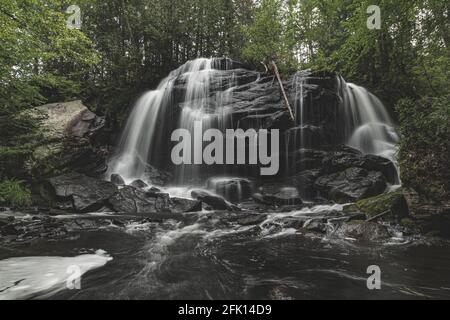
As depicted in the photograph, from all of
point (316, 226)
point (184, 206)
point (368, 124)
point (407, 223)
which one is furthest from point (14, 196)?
point (368, 124)

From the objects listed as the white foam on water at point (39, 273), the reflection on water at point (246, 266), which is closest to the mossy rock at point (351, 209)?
the reflection on water at point (246, 266)

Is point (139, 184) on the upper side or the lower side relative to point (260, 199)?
upper

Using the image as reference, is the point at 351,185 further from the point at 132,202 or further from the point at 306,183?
the point at 132,202

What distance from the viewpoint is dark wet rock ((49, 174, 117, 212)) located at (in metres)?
9.64

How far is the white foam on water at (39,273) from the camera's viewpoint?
3826 mm

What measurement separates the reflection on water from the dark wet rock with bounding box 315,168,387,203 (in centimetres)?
394

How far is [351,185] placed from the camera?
10.4 meters

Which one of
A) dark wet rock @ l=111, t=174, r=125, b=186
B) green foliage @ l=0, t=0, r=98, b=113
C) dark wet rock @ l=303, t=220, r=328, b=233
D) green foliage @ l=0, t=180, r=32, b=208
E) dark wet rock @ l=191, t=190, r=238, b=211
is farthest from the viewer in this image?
dark wet rock @ l=111, t=174, r=125, b=186

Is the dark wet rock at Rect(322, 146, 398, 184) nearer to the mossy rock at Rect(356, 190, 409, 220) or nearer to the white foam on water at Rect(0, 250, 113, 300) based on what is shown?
the mossy rock at Rect(356, 190, 409, 220)

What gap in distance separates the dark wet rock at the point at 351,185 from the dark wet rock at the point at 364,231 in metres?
3.33

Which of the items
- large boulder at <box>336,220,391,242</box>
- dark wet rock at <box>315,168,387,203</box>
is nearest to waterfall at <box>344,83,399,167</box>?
dark wet rock at <box>315,168,387,203</box>

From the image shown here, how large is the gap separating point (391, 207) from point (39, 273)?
780cm
